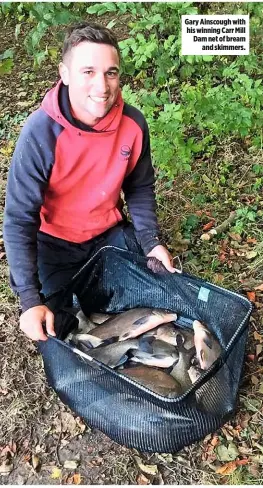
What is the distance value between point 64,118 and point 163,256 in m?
0.68

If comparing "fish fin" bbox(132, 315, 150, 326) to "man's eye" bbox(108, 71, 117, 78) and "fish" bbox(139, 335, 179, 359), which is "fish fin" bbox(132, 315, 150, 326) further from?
"man's eye" bbox(108, 71, 117, 78)

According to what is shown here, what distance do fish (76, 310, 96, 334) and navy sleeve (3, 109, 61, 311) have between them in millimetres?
306

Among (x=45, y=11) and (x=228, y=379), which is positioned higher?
(x=45, y=11)

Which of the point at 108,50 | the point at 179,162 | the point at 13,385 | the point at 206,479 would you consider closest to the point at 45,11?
the point at 179,162

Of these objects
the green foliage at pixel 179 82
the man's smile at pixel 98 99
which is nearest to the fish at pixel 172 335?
the man's smile at pixel 98 99

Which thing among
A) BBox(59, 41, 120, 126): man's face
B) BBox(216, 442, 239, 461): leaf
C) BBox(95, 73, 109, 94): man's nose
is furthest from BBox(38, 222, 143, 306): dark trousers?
BBox(216, 442, 239, 461): leaf

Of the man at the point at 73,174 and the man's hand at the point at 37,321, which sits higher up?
the man at the point at 73,174

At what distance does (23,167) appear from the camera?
208 centimetres

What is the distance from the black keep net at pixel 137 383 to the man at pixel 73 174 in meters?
0.10

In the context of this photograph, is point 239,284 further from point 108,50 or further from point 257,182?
point 108,50

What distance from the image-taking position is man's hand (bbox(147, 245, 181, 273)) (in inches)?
91.7

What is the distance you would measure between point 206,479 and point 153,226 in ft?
3.30

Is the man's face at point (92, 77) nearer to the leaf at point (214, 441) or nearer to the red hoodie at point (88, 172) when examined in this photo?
the red hoodie at point (88, 172)

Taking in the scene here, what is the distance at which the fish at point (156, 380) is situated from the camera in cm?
207
